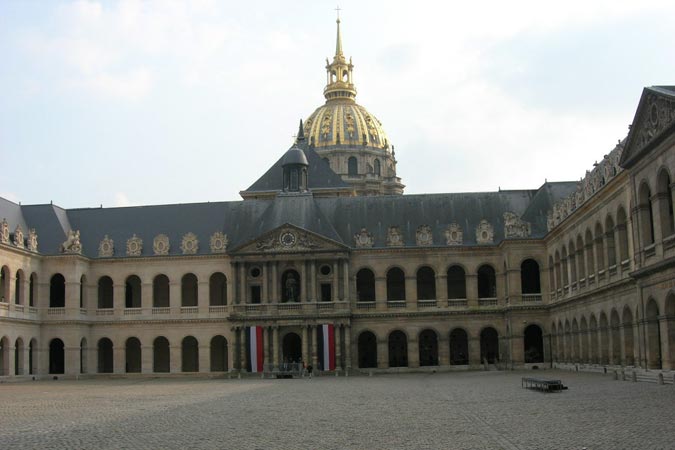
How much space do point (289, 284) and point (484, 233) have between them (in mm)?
16835

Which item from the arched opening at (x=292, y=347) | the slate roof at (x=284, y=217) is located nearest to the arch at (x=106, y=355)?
the slate roof at (x=284, y=217)

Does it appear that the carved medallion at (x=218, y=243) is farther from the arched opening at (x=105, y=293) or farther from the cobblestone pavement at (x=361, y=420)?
the cobblestone pavement at (x=361, y=420)

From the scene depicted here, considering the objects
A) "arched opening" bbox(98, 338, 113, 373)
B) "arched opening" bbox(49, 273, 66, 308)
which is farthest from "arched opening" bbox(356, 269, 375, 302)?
"arched opening" bbox(49, 273, 66, 308)

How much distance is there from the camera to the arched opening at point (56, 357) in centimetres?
8150

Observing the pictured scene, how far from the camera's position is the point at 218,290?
273 feet

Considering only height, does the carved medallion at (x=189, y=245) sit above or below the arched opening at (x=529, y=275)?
above

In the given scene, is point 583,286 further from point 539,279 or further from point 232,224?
point 232,224

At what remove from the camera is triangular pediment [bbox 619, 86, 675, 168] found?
135 feet

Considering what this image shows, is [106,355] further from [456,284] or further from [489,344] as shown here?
[489,344]

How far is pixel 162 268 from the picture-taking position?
8212 cm

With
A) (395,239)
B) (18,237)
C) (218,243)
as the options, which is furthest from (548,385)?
(18,237)

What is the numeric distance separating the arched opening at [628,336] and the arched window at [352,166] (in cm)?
9158

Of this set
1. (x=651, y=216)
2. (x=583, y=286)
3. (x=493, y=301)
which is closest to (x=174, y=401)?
(x=651, y=216)

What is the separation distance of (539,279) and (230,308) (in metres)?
25.5
